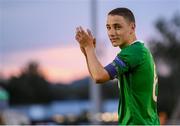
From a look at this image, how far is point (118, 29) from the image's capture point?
13.9ft

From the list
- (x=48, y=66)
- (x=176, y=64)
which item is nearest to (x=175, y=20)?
(x=176, y=64)

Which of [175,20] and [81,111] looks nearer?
[81,111]

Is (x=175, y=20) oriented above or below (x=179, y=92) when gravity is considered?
above

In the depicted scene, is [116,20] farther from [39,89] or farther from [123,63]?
[39,89]

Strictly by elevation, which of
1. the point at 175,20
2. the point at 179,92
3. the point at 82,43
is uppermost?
the point at 82,43

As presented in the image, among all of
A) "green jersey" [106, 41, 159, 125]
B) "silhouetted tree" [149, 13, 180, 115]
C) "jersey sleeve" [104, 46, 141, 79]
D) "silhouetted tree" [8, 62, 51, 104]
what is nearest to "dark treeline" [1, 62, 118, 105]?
"silhouetted tree" [8, 62, 51, 104]

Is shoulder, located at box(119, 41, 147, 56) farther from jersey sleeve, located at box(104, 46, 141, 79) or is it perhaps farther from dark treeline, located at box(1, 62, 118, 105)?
dark treeline, located at box(1, 62, 118, 105)

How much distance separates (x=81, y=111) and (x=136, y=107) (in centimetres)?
1447

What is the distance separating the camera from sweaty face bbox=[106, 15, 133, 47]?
166 inches

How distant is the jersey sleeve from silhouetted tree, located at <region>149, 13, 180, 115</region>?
1566cm

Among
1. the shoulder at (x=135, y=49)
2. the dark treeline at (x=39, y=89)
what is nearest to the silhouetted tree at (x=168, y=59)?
the dark treeline at (x=39, y=89)

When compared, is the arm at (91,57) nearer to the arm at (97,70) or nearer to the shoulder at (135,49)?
the arm at (97,70)

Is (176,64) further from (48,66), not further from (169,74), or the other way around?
(48,66)

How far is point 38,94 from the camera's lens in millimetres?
19797
